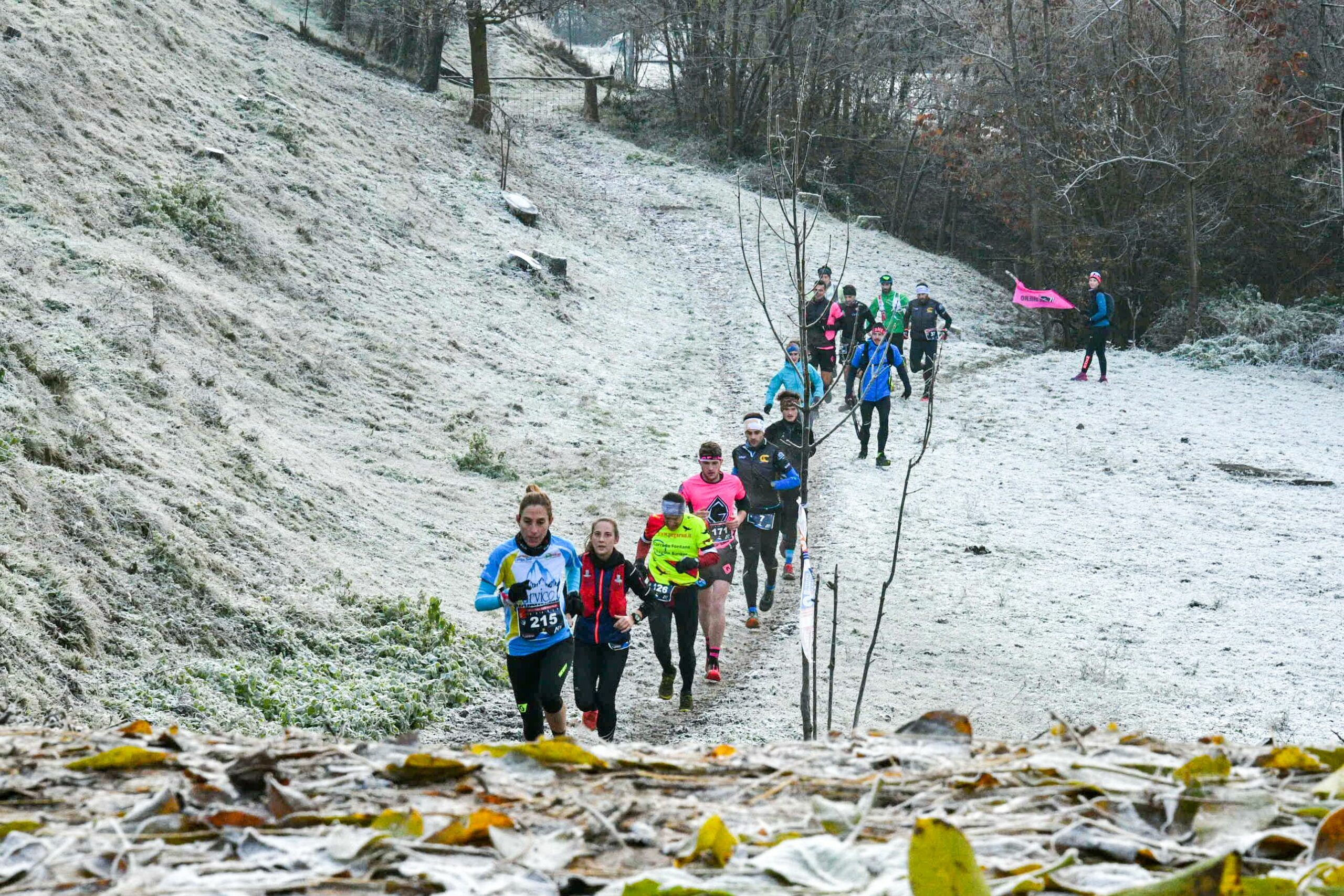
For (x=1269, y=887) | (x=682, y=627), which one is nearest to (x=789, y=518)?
(x=682, y=627)

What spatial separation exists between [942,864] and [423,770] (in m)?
1.85

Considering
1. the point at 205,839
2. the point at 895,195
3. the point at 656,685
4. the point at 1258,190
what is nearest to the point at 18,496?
the point at 656,685

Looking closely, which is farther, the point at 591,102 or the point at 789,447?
the point at 591,102

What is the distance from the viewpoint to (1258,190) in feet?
90.2

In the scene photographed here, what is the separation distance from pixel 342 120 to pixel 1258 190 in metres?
21.6

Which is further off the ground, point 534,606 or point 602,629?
point 534,606

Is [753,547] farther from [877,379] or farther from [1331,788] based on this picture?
[1331,788]

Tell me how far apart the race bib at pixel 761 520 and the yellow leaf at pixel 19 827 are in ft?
27.9

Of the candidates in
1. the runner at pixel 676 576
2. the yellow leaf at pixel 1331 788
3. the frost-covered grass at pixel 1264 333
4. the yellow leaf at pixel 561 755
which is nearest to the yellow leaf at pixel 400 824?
the yellow leaf at pixel 561 755

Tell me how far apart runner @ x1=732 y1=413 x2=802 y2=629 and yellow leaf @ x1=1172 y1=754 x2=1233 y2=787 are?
7807 mm

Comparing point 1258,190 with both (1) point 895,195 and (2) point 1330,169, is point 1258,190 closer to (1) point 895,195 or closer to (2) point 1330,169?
(2) point 1330,169

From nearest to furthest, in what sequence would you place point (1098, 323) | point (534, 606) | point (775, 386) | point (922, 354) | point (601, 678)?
point (534, 606) < point (601, 678) < point (775, 386) < point (922, 354) < point (1098, 323)

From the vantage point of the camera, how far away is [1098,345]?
2139 cm

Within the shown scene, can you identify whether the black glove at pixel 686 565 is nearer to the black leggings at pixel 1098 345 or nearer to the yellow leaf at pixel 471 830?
the yellow leaf at pixel 471 830
